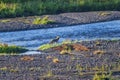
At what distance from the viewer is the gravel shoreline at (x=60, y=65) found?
2239cm

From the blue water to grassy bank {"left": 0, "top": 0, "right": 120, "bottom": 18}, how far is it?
29.3 feet

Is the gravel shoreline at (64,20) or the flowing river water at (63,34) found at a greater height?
the flowing river water at (63,34)

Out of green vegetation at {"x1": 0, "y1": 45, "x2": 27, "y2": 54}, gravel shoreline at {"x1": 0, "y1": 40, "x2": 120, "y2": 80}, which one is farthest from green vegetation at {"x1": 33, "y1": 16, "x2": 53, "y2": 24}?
gravel shoreline at {"x1": 0, "y1": 40, "x2": 120, "y2": 80}

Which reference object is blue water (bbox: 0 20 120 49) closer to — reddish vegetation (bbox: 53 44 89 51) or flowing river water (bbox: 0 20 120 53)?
flowing river water (bbox: 0 20 120 53)

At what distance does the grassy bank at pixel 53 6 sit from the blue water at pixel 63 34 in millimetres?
8934

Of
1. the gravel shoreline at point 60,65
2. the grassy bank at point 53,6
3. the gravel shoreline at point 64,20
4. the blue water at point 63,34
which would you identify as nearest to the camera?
the gravel shoreline at point 60,65

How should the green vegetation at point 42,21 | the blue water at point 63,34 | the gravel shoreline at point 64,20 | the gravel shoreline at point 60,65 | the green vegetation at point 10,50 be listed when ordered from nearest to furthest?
the gravel shoreline at point 60,65, the green vegetation at point 10,50, the blue water at point 63,34, the gravel shoreline at point 64,20, the green vegetation at point 42,21

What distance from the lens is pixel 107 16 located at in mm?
52781

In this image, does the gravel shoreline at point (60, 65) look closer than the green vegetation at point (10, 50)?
Yes

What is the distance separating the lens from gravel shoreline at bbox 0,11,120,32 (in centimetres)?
4831

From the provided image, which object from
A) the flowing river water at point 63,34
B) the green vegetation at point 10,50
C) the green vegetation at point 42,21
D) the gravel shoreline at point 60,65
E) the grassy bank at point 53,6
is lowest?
the grassy bank at point 53,6

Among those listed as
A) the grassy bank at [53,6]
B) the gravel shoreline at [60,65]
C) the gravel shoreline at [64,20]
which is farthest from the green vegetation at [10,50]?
the grassy bank at [53,6]

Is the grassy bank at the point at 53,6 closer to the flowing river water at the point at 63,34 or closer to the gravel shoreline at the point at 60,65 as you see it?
the flowing river water at the point at 63,34

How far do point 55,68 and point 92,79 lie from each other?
11.6 ft
